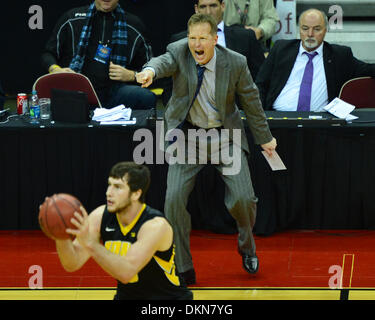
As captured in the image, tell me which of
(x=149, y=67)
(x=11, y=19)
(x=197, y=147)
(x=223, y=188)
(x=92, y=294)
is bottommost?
(x=92, y=294)

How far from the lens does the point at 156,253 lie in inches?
144

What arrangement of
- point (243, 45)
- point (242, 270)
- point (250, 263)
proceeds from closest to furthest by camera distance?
point (250, 263)
point (242, 270)
point (243, 45)

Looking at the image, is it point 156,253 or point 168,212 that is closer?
point 156,253

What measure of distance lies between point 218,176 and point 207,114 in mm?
1140

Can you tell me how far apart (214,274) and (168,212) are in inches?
25.0

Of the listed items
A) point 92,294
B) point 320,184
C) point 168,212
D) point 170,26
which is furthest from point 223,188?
point 170,26

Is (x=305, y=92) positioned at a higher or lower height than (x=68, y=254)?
higher

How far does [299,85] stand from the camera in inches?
259

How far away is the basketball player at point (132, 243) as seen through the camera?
3.38 m

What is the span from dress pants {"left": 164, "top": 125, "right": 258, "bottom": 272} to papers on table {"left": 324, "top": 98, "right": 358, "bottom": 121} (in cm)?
135

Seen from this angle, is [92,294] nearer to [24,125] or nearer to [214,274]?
[214,274]

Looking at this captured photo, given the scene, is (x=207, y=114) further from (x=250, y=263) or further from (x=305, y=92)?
(x=305, y=92)

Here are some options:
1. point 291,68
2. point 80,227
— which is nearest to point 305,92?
point 291,68

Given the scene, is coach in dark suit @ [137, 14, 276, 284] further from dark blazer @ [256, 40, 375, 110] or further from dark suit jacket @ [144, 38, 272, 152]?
dark blazer @ [256, 40, 375, 110]
